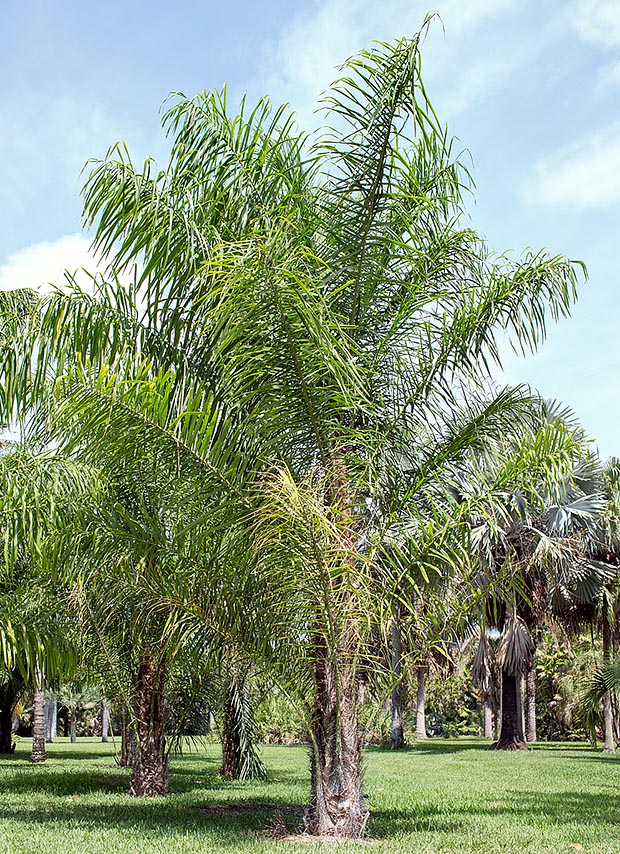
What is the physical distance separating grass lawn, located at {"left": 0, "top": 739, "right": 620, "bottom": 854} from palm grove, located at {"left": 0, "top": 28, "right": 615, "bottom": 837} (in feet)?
3.19

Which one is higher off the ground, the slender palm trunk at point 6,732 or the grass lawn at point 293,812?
the grass lawn at point 293,812

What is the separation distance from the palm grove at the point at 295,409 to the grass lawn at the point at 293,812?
0.97m

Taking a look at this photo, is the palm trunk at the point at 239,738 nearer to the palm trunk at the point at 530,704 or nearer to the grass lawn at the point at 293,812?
the grass lawn at the point at 293,812

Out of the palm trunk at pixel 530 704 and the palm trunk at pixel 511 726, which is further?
the palm trunk at pixel 530 704

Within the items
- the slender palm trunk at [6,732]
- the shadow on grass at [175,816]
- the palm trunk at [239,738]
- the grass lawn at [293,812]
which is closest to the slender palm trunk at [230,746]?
the palm trunk at [239,738]

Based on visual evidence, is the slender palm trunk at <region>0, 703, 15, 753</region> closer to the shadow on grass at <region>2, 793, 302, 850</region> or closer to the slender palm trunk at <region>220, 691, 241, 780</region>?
the slender palm trunk at <region>220, 691, 241, 780</region>

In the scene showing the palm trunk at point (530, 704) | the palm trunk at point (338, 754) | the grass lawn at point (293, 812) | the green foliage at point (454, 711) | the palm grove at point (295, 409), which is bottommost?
the green foliage at point (454, 711)

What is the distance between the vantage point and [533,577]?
2173 centimetres

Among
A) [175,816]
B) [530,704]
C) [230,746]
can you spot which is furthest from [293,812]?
[530,704]

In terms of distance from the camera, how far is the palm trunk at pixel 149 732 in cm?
1060

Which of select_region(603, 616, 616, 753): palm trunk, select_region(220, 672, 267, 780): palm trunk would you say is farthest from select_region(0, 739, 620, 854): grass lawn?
select_region(603, 616, 616, 753): palm trunk

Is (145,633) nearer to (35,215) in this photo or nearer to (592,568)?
(35,215)

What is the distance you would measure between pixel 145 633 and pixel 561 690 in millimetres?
28499

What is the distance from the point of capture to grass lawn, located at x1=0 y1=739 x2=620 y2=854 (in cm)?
693
